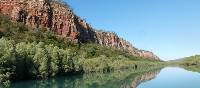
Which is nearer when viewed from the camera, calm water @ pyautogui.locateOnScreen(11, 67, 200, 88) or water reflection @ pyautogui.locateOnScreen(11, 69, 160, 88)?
water reflection @ pyautogui.locateOnScreen(11, 69, 160, 88)

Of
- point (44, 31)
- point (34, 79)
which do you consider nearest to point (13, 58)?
point (34, 79)

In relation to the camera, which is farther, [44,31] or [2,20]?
[44,31]

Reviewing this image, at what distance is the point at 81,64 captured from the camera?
115 m

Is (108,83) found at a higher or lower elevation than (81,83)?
higher

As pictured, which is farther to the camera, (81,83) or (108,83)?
(81,83)

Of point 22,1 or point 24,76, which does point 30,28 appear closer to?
point 22,1

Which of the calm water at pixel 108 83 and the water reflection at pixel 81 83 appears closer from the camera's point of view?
the water reflection at pixel 81 83

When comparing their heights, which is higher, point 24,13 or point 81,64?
point 24,13

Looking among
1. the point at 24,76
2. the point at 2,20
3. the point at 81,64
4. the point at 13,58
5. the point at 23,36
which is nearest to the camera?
the point at 13,58

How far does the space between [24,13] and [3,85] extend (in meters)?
114

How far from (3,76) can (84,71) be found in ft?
188

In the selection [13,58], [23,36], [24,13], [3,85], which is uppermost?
[24,13]

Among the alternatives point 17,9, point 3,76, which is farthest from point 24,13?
point 3,76

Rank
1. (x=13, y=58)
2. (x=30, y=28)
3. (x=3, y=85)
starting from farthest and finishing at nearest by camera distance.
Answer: (x=30, y=28) < (x=13, y=58) < (x=3, y=85)
